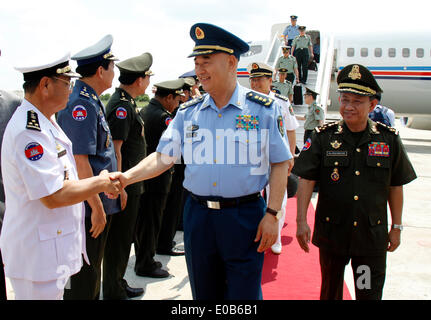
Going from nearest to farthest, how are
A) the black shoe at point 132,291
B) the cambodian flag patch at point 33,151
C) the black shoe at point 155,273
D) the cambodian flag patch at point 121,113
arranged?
the cambodian flag patch at point 33,151, the cambodian flag patch at point 121,113, the black shoe at point 132,291, the black shoe at point 155,273

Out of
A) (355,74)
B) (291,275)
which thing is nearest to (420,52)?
(291,275)

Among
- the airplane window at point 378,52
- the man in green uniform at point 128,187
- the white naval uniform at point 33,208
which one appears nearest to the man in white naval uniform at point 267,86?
the man in green uniform at point 128,187

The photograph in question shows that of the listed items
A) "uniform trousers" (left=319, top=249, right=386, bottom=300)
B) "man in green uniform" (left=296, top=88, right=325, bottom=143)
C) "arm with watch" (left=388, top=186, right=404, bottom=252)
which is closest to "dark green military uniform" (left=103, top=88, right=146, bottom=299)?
"uniform trousers" (left=319, top=249, right=386, bottom=300)

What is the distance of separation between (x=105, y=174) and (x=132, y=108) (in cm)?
111

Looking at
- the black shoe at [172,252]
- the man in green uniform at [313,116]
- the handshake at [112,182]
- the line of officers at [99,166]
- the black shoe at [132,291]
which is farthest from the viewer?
the man in green uniform at [313,116]

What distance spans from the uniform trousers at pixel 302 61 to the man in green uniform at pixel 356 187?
31.1ft

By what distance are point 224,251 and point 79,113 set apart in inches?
54.2

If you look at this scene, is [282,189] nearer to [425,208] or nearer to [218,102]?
[218,102]

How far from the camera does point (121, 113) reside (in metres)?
3.21

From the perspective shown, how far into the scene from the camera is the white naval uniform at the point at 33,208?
183 centimetres

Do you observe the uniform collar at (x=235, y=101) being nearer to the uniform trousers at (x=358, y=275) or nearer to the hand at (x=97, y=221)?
the hand at (x=97, y=221)

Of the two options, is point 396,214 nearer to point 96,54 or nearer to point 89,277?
point 89,277

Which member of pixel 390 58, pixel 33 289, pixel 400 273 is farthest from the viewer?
pixel 390 58
